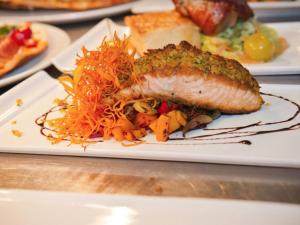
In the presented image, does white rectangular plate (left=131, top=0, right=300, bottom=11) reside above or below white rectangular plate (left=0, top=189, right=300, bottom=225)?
above

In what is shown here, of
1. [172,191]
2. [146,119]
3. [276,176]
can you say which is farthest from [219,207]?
[146,119]

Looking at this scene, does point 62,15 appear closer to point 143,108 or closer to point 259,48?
point 259,48

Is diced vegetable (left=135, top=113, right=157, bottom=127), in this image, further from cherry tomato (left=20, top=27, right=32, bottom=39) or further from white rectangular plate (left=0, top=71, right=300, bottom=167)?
cherry tomato (left=20, top=27, right=32, bottom=39)

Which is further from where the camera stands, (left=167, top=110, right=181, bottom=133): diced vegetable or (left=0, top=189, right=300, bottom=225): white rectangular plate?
(left=167, top=110, right=181, bottom=133): diced vegetable

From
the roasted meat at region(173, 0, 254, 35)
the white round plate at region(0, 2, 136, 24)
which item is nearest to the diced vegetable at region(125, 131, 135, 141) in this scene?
the roasted meat at region(173, 0, 254, 35)

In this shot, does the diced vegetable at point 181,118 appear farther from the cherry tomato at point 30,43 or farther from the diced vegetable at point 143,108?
the cherry tomato at point 30,43
